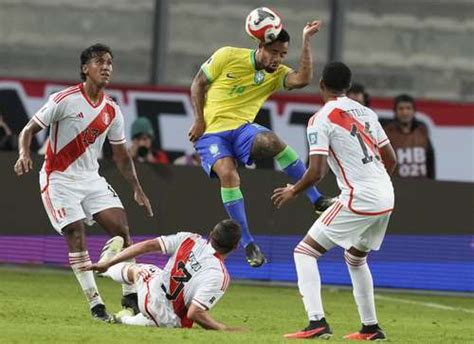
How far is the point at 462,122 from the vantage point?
23.1 meters

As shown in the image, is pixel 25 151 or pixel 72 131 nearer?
pixel 25 151

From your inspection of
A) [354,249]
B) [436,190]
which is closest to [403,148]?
[436,190]

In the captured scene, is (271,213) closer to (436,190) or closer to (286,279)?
(286,279)

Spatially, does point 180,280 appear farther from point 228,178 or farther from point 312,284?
point 228,178

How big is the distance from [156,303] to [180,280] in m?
0.29

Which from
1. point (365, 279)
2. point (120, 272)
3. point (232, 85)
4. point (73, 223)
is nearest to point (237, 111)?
point (232, 85)

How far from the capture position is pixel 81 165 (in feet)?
48.6

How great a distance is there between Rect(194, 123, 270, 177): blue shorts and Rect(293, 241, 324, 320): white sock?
1.96 metres

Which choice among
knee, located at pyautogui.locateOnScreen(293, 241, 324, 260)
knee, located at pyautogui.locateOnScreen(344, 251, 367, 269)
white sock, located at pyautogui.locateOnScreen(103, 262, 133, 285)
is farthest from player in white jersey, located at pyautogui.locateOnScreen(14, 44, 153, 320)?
knee, located at pyautogui.locateOnScreen(344, 251, 367, 269)

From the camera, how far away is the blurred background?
20.3 m

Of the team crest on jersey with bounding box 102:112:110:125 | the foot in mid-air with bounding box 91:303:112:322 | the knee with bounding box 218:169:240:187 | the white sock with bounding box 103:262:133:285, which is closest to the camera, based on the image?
the white sock with bounding box 103:262:133:285

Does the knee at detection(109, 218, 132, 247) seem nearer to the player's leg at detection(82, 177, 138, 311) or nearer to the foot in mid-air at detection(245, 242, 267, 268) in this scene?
the player's leg at detection(82, 177, 138, 311)

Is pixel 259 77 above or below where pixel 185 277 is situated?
above

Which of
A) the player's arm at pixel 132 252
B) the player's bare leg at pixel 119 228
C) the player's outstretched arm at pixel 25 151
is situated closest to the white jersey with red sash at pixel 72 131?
the player's outstretched arm at pixel 25 151
